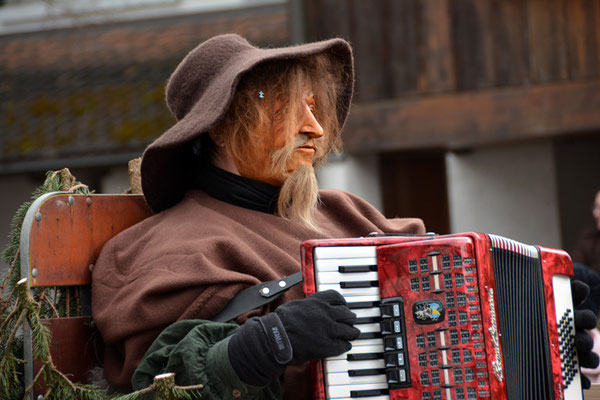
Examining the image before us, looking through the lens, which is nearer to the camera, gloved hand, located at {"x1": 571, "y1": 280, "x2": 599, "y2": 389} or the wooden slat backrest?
the wooden slat backrest

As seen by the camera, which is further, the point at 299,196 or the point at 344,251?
the point at 299,196

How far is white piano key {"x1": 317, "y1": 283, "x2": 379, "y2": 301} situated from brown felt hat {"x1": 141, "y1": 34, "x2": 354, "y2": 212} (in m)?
0.59

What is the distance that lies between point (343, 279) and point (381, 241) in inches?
5.4

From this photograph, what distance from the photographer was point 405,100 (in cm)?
911

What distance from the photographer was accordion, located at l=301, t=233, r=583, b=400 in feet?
7.95

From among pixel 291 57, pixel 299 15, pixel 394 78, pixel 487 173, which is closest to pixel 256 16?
pixel 299 15

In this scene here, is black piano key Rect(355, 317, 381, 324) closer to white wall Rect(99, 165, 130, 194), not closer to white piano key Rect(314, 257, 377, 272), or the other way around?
white piano key Rect(314, 257, 377, 272)

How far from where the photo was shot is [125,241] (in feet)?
9.55

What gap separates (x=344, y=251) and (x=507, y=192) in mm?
7423

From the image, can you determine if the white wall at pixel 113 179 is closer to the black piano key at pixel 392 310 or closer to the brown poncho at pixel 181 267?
the brown poncho at pixel 181 267

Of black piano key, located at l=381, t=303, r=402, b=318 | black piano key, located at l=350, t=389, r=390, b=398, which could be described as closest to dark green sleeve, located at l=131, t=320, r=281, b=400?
black piano key, located at l=350, t=389, r=390, b=398

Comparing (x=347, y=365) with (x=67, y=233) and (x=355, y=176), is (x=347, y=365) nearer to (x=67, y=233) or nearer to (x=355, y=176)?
(x=67, y=233)

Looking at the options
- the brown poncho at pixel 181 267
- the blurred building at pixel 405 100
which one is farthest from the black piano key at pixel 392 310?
the blurred building at pixel 405 100

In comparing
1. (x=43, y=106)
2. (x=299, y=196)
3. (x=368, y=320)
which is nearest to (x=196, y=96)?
(x=299, y=196)
